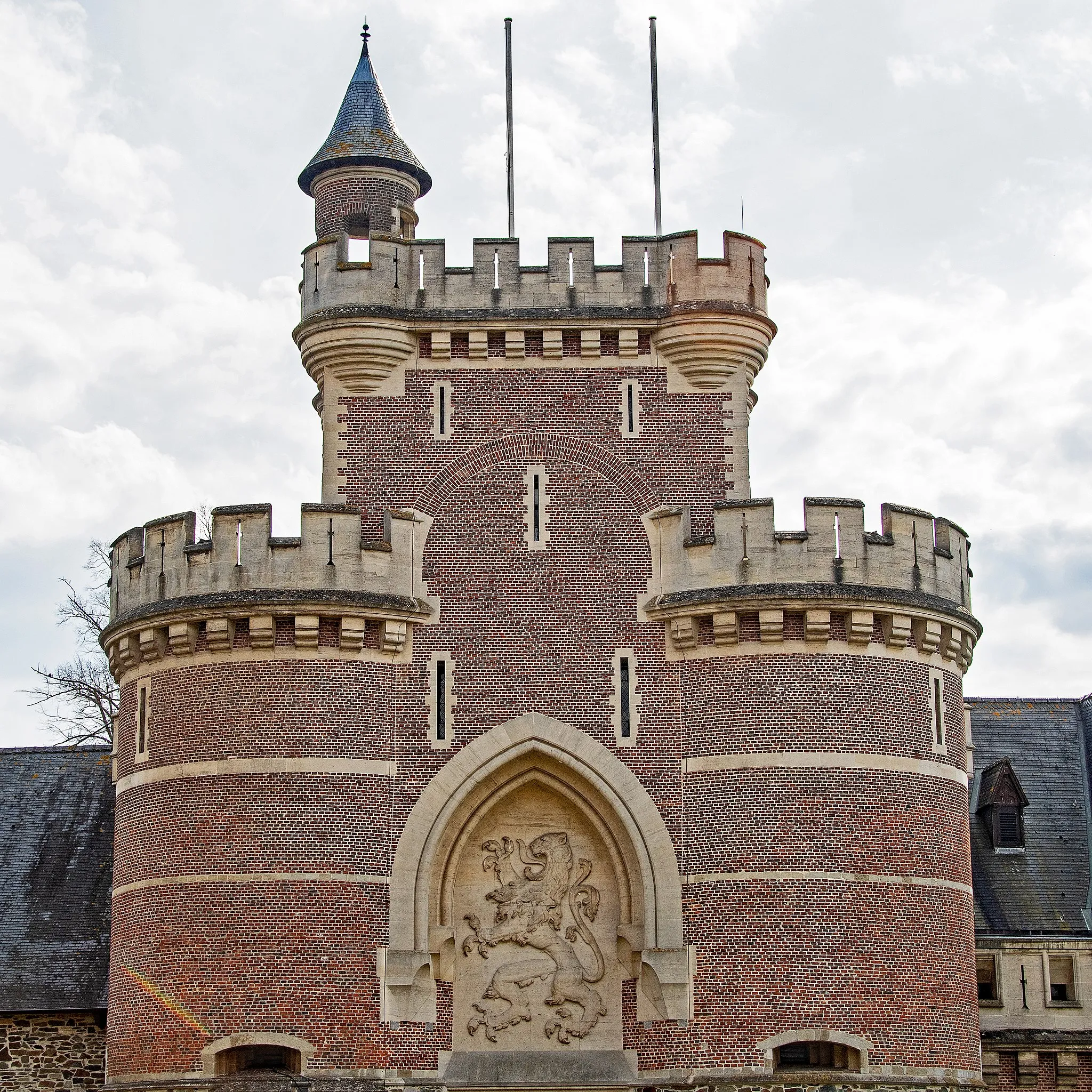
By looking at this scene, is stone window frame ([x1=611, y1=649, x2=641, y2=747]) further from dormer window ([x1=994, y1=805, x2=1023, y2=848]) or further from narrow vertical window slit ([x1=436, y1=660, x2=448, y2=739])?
dormer window ([x1=994, y1=805, x2=1023, y2=848])

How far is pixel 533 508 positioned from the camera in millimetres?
27969

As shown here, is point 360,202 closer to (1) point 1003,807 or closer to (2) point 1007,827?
(1) point 1003,807

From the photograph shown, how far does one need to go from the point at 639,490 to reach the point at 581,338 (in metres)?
2.43

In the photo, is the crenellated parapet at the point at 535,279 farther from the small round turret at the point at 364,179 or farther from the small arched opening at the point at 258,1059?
the small arched opening at the point at 258,1059

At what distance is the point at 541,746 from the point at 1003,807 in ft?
31.0

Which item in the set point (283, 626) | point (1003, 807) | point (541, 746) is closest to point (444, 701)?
point (541, 746)

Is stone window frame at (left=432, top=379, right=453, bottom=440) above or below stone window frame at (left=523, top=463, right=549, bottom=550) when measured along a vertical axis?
above

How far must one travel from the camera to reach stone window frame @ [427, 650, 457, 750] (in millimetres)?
26875

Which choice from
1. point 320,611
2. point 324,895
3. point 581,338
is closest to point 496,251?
point 581,338

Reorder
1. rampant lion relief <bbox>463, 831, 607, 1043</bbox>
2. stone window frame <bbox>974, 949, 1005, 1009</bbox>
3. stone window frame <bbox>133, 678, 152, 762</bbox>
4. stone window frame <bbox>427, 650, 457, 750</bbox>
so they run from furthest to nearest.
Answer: stone window frame <bbox>974, 949, 1005, 1009</bbox> → stone window frame <bbox>133, 678, 152, 762</bbox> → stone window frame <bbox>427, 650, 457, 750</bbox> → rampant lion relief <bbox>463, 831, 607, 1043</bbox>

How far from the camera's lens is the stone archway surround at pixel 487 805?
25938 millimetres

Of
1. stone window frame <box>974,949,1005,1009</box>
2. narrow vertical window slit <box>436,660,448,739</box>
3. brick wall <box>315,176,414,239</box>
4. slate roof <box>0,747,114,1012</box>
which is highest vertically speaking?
brick wall <box>315,176,414,239</box>

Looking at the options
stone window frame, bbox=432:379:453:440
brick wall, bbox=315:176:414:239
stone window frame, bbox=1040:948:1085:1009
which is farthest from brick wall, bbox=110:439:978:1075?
brick wall, bbox=315:176:414:239

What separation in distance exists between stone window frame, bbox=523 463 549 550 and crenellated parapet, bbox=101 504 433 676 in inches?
58.1
